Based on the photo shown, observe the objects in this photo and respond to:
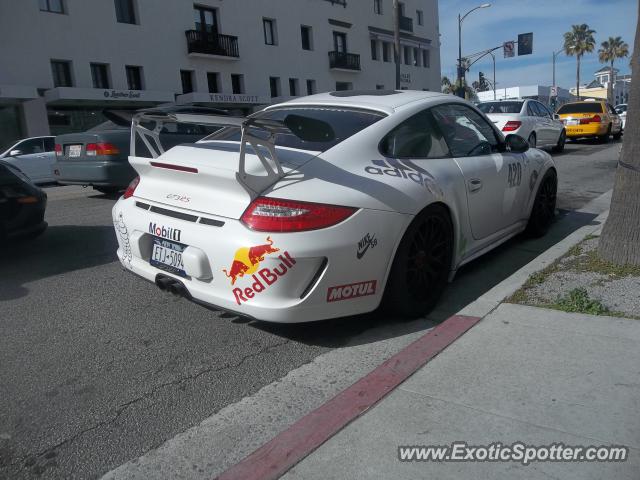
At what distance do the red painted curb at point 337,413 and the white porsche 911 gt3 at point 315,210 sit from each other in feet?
1.24

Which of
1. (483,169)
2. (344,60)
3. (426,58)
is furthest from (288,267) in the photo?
(426,58)

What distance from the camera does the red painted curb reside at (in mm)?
2168

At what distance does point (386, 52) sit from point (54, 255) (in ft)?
135

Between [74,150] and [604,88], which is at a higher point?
[604,88]

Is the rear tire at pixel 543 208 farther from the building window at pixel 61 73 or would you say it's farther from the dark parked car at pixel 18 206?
the building window at pixel 61 73

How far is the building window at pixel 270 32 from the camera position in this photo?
1308 inches

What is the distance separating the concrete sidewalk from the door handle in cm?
120

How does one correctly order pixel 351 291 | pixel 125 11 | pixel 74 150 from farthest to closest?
1. pixel 125 11
2. pixel 74 150
3. pixel 351 291

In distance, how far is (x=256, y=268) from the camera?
9.46 feet

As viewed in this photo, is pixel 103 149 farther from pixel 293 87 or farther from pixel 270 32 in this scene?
pixel 293 87


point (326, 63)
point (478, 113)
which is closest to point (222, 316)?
point (478, 113)

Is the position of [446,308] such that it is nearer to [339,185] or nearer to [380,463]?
[339,185]

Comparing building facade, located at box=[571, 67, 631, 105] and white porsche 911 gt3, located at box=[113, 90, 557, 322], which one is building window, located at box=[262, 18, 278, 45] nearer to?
white porsche 911 gt3, located at box=[113, 90, 557, 322]

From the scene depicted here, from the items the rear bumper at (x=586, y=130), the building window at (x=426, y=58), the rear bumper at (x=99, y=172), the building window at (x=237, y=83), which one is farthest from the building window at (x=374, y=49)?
the rear bumper at (x=99, y=172)
